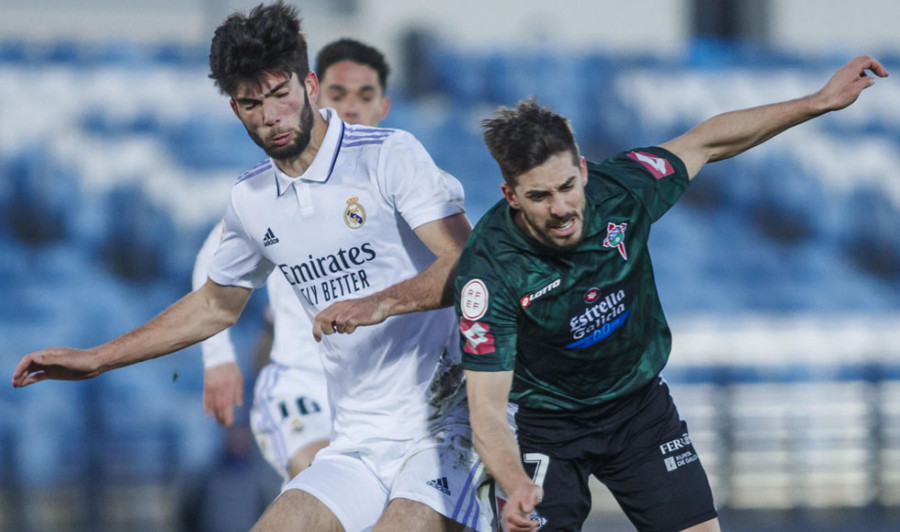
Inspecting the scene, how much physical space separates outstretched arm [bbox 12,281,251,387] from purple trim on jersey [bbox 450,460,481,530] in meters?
1.10

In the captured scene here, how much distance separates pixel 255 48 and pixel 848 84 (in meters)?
2.06

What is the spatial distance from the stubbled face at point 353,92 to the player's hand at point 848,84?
7.00 ft

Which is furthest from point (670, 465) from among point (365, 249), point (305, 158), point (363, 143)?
point (305, 158)

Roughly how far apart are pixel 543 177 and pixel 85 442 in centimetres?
827

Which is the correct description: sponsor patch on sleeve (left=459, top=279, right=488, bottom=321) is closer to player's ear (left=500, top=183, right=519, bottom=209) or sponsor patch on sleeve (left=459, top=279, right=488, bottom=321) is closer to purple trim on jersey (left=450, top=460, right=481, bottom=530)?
player's ear (left=500, top=183, right=519, bottom=209)

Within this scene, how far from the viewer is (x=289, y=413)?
5387mm

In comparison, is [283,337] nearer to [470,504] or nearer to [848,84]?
[470,504]

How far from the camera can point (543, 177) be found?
3.70m

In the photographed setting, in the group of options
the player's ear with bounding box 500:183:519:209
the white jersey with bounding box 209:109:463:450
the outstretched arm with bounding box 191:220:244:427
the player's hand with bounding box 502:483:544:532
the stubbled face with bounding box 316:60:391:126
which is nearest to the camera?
the player's hand with bounding box 502:483:544:532

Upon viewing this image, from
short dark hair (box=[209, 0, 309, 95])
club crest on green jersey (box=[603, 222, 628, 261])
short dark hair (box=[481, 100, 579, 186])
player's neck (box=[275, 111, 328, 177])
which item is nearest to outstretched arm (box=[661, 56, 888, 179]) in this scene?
club crest on green jersey (box=[603, 222, 628, 261])

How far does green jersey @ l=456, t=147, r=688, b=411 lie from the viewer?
3785mm

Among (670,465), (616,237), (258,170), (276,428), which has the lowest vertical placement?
(670,465)

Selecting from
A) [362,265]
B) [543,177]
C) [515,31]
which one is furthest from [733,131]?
[515,31]

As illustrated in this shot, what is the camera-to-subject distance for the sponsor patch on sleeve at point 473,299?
3.73 meters
